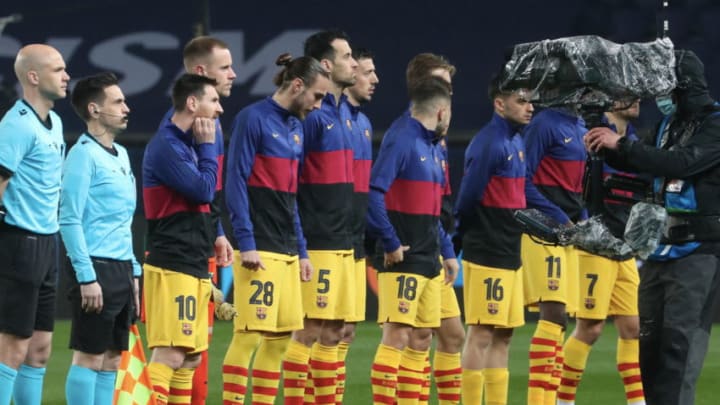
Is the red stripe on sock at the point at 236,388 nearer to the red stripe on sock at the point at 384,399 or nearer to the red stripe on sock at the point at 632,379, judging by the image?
the red stripe on sock at the point at 384,399

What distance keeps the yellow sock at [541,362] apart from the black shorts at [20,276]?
9.38 ft

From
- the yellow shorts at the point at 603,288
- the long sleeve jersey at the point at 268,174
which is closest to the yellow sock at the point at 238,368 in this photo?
the long sleeve jersey at the point at 268,174

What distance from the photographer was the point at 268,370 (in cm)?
696

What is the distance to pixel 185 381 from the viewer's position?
6848 millimetres

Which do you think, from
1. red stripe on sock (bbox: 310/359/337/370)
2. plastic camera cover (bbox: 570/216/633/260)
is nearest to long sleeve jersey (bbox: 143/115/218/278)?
red stripe on sock (bbox: 310/359/337/370)

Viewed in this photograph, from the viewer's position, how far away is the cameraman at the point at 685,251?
635 centimetres

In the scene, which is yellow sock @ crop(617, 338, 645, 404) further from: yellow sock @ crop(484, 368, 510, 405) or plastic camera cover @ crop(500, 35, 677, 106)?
plastic camera cover @ crop(500, 35, 677, 106)

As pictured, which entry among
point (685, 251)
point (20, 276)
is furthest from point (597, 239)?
point (20, 276)

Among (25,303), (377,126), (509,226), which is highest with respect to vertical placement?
(377,126)

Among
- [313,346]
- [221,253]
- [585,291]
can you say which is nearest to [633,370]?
[585,291]

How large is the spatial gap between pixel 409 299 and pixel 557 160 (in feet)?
5.01

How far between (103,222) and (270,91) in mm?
9189

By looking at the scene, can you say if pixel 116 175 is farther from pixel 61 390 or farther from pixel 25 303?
pixel 61 390

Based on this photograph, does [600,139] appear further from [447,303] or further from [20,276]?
[20,276]
